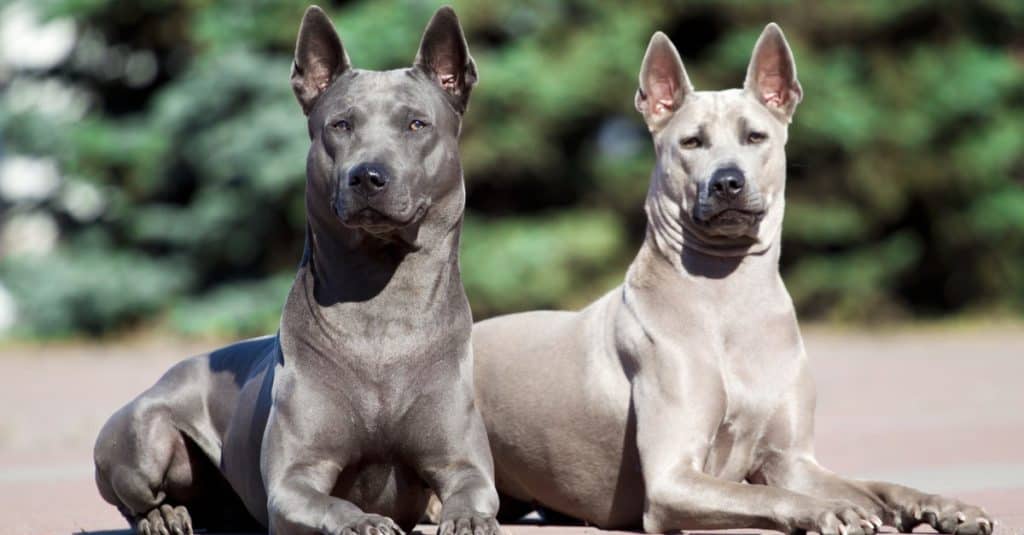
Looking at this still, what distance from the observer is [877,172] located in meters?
23.8

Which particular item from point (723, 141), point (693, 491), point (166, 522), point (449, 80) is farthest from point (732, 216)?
point (166, 522)

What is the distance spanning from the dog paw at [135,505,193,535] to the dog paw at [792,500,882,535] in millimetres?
2533

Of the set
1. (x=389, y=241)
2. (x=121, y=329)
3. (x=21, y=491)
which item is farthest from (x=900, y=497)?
(x=121, y=329)

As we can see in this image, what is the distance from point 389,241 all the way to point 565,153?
18.0 m

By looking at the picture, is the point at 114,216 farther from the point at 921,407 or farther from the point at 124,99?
the point at 921,407

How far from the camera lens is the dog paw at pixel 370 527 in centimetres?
493

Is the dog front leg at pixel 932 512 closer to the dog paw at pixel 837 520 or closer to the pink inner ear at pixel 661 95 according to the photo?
the dog paw at pixel 837 520

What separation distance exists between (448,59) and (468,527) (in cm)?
193

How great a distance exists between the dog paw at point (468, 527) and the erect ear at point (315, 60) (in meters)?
1.82

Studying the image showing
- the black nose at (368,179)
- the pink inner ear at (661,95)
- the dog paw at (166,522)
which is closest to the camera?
the black nose at (368,179)

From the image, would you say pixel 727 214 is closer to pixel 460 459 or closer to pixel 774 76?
pixel 774 76

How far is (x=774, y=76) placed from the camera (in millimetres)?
6750

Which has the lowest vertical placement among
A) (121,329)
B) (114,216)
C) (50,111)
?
(121,329)

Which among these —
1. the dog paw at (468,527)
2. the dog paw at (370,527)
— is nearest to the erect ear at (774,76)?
the dog paw at (468,527)
